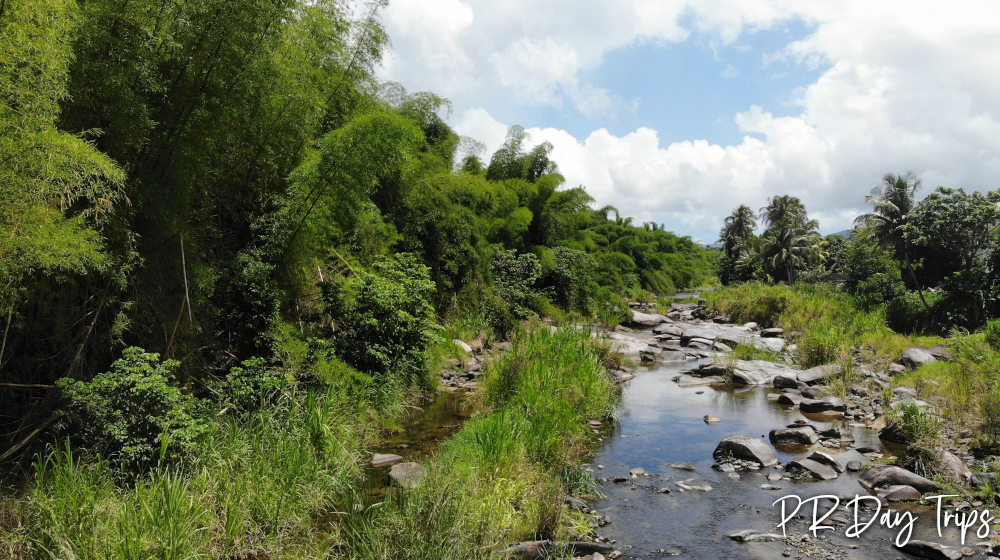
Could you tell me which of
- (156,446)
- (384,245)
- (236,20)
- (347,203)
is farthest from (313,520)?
(384,245)

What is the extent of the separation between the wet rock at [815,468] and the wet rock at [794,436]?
3.82ft

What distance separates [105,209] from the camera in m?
4.70

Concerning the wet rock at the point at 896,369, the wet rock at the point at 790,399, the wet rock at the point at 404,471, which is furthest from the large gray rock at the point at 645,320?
the wet rock at the point at 404,471

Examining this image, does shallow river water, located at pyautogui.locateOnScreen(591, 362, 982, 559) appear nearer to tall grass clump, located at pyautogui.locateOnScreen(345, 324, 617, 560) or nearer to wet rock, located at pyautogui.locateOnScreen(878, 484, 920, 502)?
wet rock, located at pyautogui.locateOnScreen(878, 484, 920, 502)

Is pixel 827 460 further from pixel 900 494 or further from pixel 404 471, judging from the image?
pixel 404 471

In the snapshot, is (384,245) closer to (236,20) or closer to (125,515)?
(236,20)

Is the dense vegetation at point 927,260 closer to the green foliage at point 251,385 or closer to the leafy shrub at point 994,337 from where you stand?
the leafy shrub at point 994,337

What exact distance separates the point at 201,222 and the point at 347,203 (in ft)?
5.85

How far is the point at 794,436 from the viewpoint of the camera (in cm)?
846

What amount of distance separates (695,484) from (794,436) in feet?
8.79

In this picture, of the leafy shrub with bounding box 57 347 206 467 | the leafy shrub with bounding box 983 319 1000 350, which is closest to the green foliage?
the leafy shrub with bounding box 57 347 206 467

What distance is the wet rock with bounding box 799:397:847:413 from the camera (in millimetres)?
10320

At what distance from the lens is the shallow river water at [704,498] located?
203 inches

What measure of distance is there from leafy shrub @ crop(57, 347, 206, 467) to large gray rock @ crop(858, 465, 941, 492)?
723 cm
